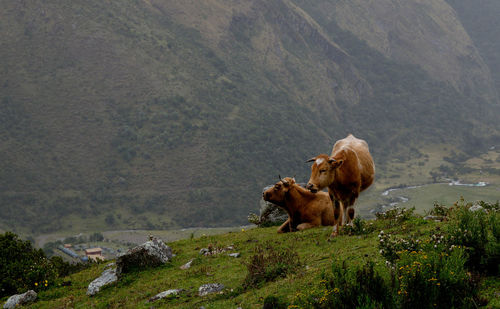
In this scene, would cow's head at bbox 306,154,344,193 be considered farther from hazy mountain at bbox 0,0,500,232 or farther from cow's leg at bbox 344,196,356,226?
hazy mountain at bbox 0,0,500,232

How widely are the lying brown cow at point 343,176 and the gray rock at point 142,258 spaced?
17.2 ft

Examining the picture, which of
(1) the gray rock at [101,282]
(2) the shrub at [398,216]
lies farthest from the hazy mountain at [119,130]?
(2) the shrub at [398,216]

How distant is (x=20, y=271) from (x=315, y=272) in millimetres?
9890

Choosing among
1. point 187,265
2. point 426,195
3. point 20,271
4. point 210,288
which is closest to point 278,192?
point 187,265

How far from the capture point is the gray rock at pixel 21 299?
1195cm

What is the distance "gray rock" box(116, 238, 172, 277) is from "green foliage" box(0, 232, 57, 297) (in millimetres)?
2550

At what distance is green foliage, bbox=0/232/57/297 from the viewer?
525 inches

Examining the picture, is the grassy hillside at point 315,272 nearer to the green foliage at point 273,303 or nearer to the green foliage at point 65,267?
the green foliage at point 273,303

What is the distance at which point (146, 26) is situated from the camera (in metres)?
189

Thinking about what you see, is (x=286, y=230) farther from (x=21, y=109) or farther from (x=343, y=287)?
(x=21, y=109)

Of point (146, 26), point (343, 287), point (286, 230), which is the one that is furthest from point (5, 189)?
point (343, 287)

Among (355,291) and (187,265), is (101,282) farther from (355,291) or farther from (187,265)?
(355,291)

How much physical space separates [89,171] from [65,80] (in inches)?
1464

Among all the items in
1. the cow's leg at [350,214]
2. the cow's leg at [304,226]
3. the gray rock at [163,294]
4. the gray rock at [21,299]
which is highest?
the cow's leg at [350,214]
